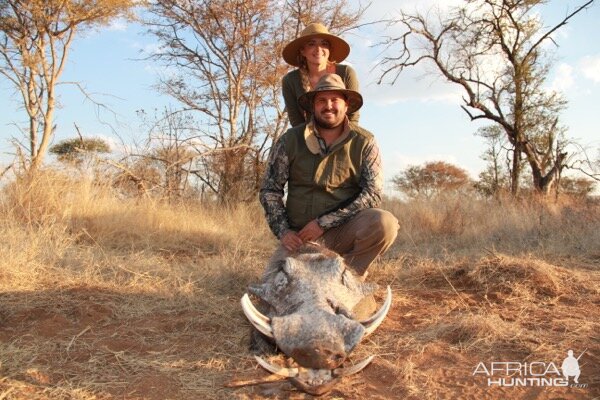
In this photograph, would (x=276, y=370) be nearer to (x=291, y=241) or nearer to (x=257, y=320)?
(x=257, y=320)

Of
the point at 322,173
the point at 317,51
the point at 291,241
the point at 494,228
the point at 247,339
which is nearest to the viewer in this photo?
the point at 247,339

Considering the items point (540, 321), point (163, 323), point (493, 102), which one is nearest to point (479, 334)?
point (540, 321)

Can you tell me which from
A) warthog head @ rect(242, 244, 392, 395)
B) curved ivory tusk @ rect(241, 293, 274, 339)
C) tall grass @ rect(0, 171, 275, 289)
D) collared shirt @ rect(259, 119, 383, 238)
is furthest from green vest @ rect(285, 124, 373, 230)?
curved ivory tusk @ rect(241, 293, 274, 339)

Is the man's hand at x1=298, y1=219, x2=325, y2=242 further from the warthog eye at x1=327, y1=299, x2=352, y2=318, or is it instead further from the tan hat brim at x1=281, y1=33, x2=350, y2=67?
the tan hat brim at x1=281, y1=33, x2=350, y2=67

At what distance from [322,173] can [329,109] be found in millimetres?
420

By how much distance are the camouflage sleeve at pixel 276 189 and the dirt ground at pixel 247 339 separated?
2.09 ft

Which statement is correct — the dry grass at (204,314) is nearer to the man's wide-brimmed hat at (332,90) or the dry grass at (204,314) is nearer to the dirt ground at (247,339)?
the dirt ground at (247,339)

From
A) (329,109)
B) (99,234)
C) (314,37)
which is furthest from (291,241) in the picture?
(99,234)

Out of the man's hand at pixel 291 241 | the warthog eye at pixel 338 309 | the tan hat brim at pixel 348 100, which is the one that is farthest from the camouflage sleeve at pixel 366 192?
the warthog eye at pixel 338 309

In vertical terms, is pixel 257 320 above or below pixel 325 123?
below

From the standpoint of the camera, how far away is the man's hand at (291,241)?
330cm

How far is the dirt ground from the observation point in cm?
231

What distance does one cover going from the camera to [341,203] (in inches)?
143

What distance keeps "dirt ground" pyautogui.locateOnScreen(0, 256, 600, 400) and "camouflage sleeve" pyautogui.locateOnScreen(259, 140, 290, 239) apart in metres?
0.64
